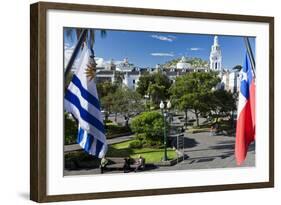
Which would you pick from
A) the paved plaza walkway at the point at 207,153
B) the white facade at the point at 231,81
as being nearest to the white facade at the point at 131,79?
the paved plaza walkway at the point at 207,153

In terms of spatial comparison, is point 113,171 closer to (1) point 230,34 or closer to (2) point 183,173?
(2) point 183,173

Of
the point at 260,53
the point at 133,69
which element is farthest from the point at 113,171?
the point at 260,53

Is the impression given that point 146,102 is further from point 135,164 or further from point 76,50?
point 76,50

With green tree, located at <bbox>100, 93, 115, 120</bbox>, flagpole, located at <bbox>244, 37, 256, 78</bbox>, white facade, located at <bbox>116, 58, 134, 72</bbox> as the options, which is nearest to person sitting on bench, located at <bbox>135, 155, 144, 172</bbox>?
green tree, located at <bbox>100, 93, 115, 120</bbox>

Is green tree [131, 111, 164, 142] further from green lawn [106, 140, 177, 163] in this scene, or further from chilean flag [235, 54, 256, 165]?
chilean flag [235, 54, 256, 165]

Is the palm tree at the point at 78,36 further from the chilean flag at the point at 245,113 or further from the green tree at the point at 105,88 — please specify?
the chilean flag at the point at 245,113
